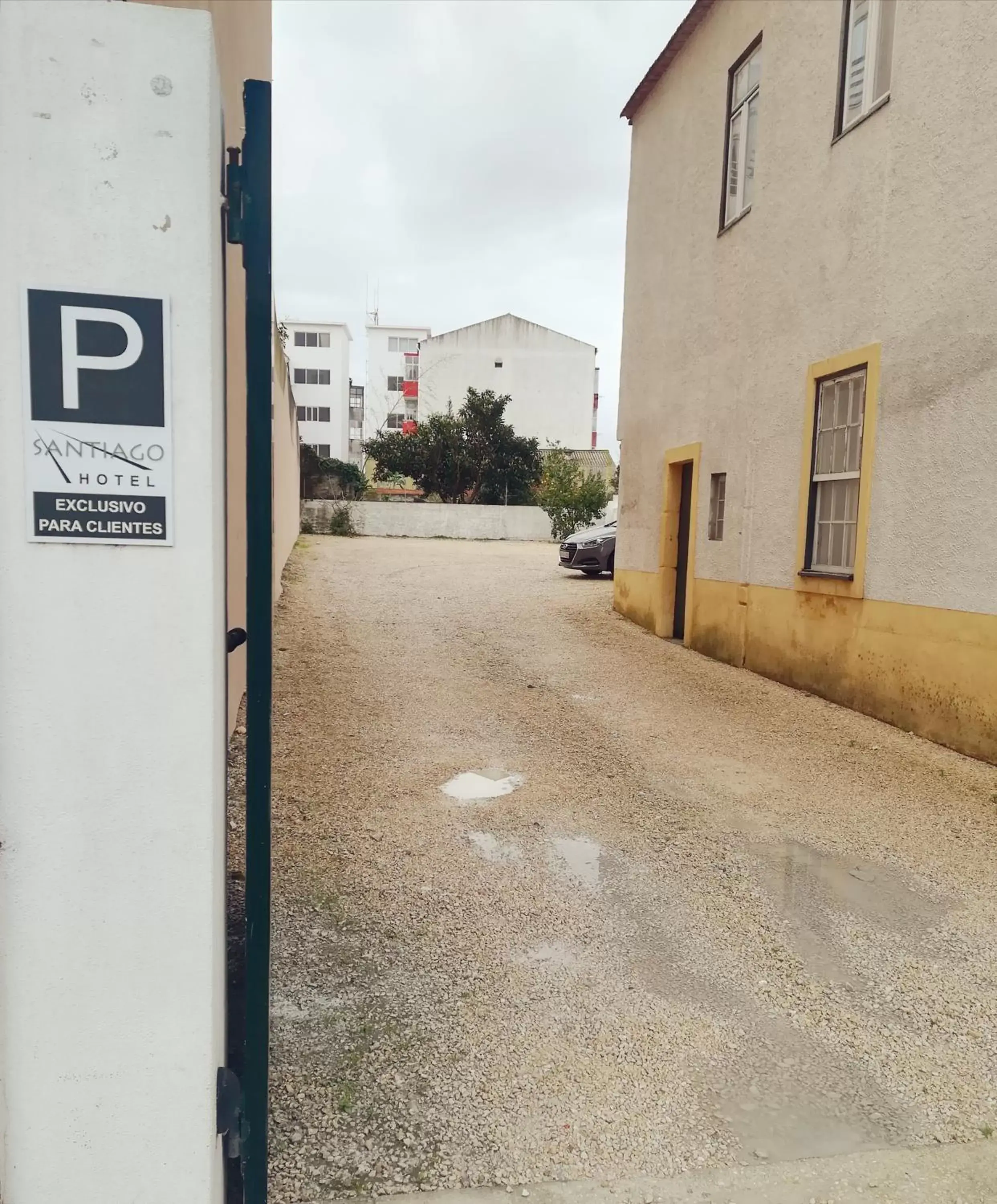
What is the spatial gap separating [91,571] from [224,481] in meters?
0.39

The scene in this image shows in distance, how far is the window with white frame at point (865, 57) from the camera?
6.88 meters

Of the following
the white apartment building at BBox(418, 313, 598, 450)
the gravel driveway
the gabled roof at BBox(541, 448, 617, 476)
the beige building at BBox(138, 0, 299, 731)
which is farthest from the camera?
the white apartment building at BBox(418, 313, 598, 450)

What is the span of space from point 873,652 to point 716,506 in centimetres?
339

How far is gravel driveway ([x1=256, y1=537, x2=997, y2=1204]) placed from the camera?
2.28 m

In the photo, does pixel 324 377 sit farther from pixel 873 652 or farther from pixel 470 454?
pixel 873 652

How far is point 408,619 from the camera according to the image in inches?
432

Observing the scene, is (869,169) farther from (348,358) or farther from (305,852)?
(348,358)

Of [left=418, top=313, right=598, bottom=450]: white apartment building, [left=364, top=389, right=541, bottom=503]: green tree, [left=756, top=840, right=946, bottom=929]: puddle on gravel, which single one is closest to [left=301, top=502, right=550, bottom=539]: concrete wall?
[left=364, top=389, right=541, bottom=503]: green tree

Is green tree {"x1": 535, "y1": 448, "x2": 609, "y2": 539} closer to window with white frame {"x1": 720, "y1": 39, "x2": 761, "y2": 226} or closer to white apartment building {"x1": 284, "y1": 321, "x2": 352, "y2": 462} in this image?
window with white frame {"x1": 720, "y1": 39, "x2": 761, "y2": 226}

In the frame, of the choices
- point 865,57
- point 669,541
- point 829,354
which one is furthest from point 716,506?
point 865,57

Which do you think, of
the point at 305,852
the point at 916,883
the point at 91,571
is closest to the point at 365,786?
the point at 305,852

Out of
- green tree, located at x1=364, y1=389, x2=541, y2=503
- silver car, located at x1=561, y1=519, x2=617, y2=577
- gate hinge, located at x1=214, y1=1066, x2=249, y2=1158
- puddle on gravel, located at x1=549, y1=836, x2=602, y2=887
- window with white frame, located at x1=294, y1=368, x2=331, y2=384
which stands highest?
window with white frame, located at x1=294, y1=368, x2=331, y2=384

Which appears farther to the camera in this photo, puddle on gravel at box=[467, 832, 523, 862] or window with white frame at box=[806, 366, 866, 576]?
window with white frame at box=[806, 366, 866, 576]

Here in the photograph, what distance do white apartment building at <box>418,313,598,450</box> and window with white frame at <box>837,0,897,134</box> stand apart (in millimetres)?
36185
